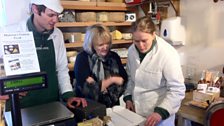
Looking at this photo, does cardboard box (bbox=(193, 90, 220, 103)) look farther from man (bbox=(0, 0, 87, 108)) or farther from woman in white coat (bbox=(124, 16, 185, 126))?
man (bbox=(0, 0, 87, 108))

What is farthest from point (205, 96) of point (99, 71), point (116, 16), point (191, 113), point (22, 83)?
point (22, 83)

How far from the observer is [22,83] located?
2.24ft

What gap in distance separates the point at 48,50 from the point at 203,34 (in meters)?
1.51

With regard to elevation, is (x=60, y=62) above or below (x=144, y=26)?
below

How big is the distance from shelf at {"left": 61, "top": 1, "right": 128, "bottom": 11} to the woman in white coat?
0.96m

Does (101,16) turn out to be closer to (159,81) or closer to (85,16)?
(85,16)

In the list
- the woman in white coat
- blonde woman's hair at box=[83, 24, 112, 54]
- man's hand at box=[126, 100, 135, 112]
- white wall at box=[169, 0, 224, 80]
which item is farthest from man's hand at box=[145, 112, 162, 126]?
white wall at box=[169, 0, 224, 80]

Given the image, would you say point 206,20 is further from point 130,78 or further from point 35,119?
point 35,119

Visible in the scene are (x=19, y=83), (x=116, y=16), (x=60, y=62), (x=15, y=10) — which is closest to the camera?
(x=19, y=83)

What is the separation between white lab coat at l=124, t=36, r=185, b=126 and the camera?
4.19 ft

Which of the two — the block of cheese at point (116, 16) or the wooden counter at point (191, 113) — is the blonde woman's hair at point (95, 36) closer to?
the wooden counter at point (191, 113)

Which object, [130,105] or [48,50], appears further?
[130,105]

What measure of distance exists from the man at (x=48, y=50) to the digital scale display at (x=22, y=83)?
447 millimetres

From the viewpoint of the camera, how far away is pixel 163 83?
133 centimetres
